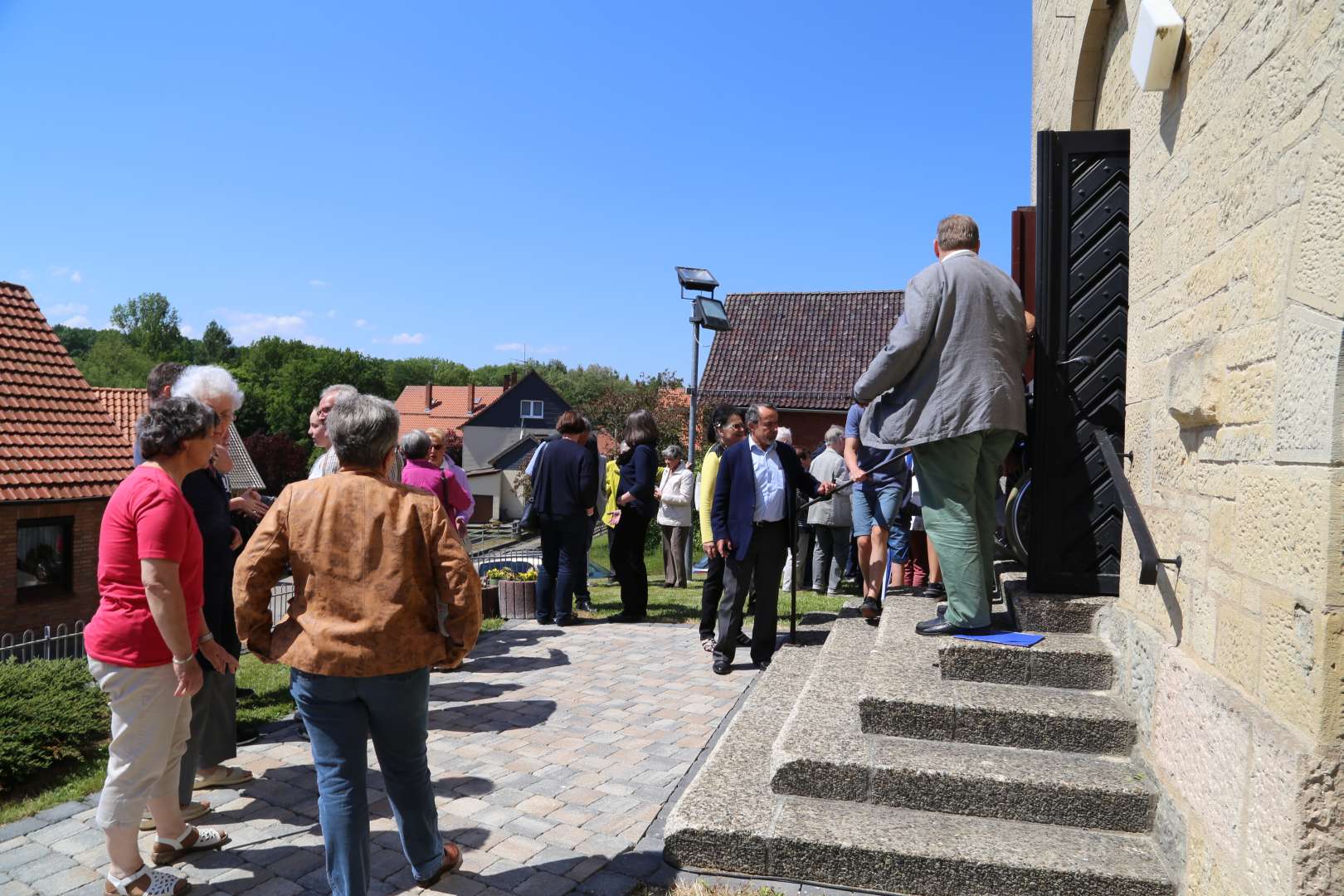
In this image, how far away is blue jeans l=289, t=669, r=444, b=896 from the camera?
3076 mm

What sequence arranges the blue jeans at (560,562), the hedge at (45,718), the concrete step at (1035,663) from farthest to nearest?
the blue jeans at (560,562) → the hedge at (45,718) → the concrete step at (1035,663)

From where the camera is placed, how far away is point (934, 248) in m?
4.90

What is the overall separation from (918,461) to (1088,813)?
1732 millimetres

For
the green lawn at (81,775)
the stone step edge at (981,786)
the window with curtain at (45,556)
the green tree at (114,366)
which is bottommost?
the window with curtain at (45,556)

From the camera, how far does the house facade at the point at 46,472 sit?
17297mm

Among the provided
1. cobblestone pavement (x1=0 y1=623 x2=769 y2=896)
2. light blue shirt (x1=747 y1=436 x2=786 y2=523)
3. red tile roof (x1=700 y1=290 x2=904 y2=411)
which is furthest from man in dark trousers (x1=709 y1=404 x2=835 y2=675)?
red tile roof (x1=700 y1=290 x2=904 y2=411)

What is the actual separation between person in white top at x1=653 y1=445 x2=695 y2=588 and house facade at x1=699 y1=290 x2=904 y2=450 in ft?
62.4

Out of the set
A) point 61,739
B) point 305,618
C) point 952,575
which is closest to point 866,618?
point 952,575

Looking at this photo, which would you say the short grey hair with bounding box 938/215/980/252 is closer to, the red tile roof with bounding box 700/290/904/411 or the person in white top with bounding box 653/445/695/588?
the person in white top with bounding box 653/445/695/588

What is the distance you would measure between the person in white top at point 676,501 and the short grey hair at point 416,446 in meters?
3.65

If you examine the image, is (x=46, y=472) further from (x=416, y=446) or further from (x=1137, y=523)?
(x=1137, y=523)

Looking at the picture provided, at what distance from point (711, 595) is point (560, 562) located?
189 cm

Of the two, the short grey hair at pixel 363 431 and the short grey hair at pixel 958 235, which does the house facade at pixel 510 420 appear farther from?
the short grey hair at pixel 363 431

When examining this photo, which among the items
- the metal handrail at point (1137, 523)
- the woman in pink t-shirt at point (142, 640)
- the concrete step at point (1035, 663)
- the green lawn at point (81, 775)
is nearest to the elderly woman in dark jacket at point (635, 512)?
the green lawn at point (81, 775)
